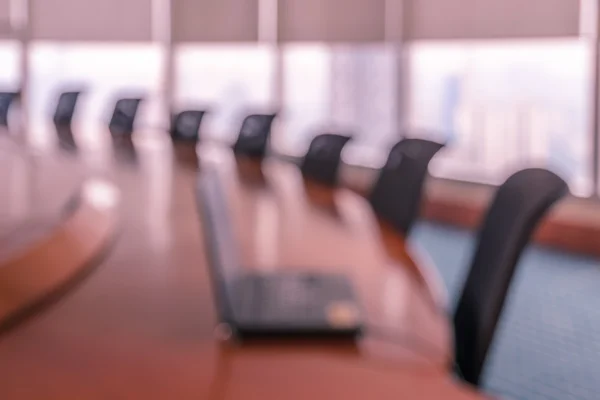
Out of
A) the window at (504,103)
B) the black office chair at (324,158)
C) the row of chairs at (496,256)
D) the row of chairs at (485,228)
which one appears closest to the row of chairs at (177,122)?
the black office chair at (324,158)

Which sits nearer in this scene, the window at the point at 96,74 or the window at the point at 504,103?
the window at the point at 504,103

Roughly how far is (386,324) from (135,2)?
8.41 meters

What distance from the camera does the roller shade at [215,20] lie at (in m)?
8.58

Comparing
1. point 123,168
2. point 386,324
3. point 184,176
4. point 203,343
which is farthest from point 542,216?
point 123,168

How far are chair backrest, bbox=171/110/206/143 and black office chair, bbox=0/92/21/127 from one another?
1.87 metres

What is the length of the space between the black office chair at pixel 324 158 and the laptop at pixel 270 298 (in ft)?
6.87

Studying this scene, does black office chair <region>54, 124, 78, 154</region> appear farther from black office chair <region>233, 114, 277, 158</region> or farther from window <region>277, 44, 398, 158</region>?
window <region>277, 44, 398, 158</region>

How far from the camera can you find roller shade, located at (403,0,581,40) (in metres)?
5.72

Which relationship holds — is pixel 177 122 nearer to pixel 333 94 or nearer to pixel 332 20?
pixel 332 20

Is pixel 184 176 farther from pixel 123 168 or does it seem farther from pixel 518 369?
pixel 518 369

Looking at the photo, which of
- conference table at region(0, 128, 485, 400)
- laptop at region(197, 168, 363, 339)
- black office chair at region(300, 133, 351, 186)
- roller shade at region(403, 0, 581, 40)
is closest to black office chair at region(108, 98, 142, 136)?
roller shade at region(403, 0, 581, 40)

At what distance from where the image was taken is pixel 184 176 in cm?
388

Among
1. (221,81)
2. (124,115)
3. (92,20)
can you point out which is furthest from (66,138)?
(92,20)

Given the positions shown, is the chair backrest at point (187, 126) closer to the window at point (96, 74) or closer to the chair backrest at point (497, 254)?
the window at point (96, 74)
